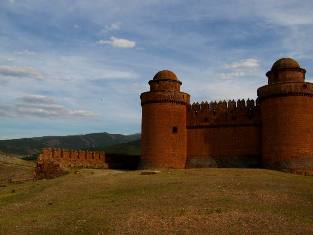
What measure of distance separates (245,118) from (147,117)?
7.60 metres

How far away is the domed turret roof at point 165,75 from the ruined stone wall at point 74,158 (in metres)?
8.20

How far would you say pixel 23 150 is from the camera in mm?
191250

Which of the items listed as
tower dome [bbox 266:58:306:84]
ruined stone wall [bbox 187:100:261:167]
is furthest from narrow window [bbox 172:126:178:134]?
tower dome [bbox 266:58:306:84]

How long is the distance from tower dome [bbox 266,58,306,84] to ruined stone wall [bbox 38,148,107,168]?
15.6m

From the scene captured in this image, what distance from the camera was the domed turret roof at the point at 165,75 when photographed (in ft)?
122

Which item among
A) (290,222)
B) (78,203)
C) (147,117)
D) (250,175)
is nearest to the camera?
(290,222)

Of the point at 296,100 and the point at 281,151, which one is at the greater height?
the point at 296,100

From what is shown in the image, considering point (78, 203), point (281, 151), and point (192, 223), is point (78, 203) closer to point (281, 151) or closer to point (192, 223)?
point (192, 223)

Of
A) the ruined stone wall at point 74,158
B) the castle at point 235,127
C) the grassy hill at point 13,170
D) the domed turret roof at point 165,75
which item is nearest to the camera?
the castle at point 235,127

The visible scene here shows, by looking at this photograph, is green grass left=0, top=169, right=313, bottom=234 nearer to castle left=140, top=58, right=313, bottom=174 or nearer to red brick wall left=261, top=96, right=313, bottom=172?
red brick wall left=261, top=96, right=313, bottom=172

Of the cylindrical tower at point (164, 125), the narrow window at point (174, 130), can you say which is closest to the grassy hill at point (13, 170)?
the cylindrical tower at point (164, 125)

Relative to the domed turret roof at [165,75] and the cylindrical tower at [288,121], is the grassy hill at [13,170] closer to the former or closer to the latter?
the domed turret roof at [165,75]

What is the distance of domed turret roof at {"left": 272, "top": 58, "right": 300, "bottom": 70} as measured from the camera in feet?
110

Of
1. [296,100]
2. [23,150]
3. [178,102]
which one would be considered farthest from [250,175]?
[23,150]
